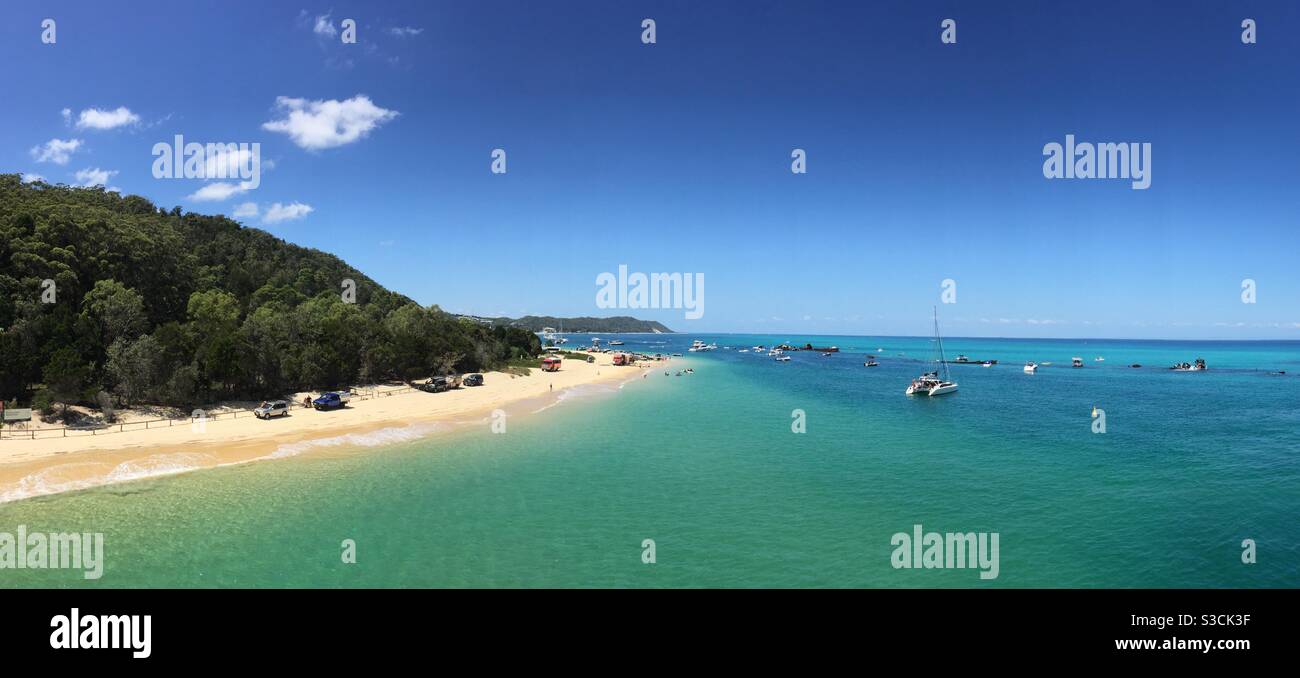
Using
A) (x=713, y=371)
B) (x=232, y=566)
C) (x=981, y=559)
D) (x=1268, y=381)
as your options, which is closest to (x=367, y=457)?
(x=232, y=566)

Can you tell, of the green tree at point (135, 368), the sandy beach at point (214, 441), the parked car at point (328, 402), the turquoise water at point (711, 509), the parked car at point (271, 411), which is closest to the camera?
the turquoise water at point (711, 509)

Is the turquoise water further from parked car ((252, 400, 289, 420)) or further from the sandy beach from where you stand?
parked car ((252, 400, 289, 420))

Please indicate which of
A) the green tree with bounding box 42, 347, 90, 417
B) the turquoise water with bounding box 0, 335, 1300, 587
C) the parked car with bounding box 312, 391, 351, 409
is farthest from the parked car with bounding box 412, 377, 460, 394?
the green tree with bounding box 42, 347, 90, 417

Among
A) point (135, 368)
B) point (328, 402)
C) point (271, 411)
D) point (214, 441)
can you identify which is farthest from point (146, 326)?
point (214, 441)

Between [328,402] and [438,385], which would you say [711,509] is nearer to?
[328,402]

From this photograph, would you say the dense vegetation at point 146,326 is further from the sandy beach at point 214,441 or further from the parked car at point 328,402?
the parked car at point 328,402

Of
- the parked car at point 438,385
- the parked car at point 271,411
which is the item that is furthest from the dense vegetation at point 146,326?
the parked car at point 271,411

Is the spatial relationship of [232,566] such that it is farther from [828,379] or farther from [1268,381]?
[1268,381]
